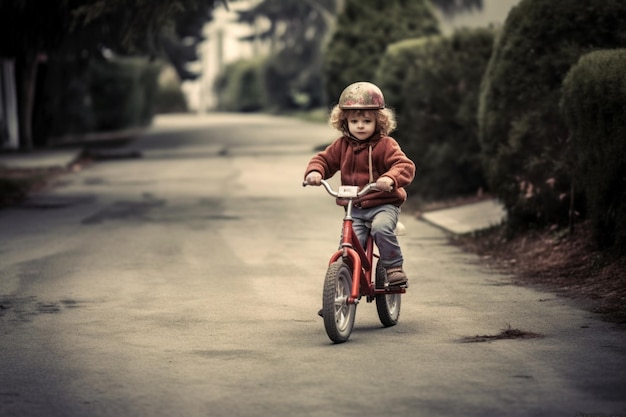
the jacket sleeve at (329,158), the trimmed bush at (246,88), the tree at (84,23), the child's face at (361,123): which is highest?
the tree at (84,23)

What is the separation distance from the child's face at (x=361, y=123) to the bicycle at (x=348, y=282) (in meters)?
0.42

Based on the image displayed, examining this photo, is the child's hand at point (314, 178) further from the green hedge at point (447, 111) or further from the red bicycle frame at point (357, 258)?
the green hedge at point (447, 111)

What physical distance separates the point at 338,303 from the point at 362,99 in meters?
1.38

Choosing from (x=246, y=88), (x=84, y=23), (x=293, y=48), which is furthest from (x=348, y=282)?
(x=246, y=88)

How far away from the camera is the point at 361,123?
8531 mm

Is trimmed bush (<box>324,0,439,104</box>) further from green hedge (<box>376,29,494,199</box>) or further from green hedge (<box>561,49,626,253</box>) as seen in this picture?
green hedge (<box>561,49,626,253</box>)

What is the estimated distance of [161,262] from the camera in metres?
12.6

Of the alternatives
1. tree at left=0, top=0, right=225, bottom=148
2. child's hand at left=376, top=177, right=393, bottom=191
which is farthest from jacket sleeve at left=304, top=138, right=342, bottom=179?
tree at left=0, top=0, right=225, bottom=148

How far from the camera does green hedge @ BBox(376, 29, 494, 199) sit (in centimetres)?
1809

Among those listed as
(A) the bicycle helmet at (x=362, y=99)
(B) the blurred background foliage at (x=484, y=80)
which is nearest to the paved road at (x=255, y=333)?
(B) the blurred background foliage at (x=484, y=80)

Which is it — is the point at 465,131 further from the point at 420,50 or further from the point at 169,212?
the point at 169,212

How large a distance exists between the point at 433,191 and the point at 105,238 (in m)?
6.05

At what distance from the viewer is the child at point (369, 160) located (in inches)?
335

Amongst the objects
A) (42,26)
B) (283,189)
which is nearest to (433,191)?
(283,189)
